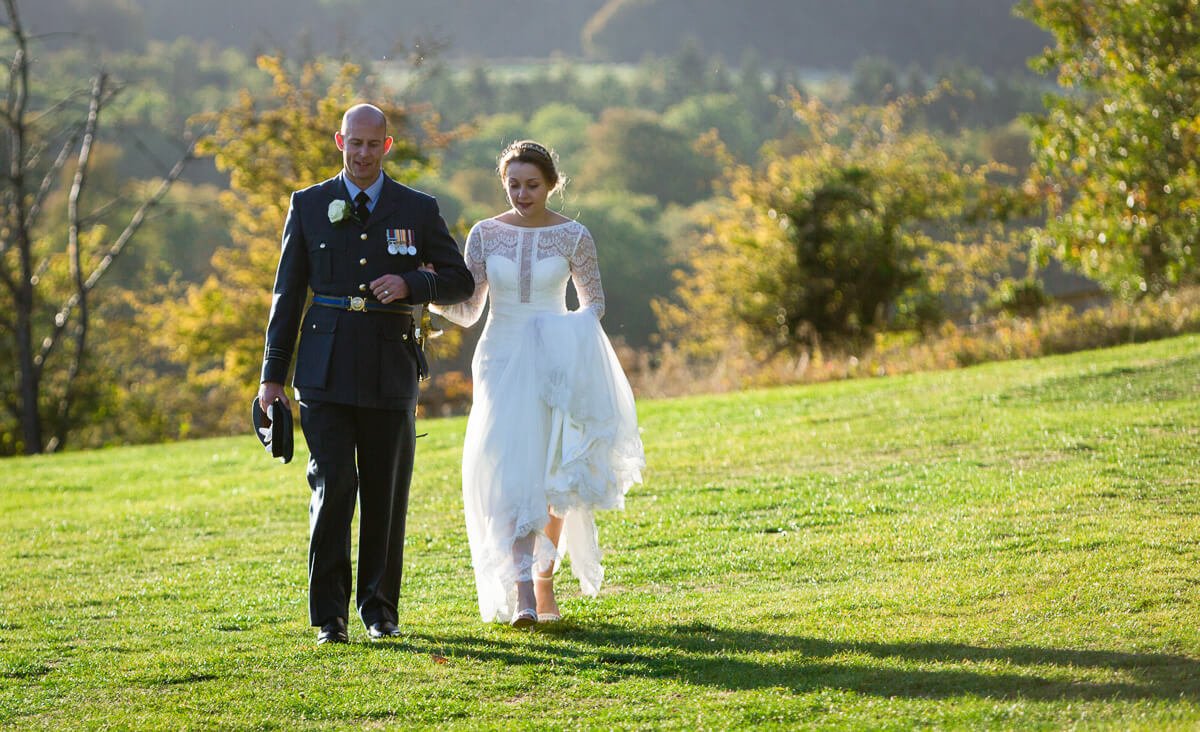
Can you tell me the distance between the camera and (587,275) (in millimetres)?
7098

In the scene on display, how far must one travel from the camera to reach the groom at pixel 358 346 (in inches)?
259

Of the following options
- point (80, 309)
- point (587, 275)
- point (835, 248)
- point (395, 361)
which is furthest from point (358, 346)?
point (80, 309)

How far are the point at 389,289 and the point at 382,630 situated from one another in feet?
5.47

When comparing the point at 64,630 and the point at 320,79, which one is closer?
the point at 64,630

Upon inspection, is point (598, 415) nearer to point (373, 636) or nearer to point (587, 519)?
point (587, 519)

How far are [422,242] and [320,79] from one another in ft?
116

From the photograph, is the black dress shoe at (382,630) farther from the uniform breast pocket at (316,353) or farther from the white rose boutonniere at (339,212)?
the white rose boutonniere at (339,212)

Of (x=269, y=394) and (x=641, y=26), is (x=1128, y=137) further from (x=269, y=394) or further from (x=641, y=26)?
(x=641, y=26)

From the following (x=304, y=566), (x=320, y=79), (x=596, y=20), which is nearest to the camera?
(x=304, y=566)

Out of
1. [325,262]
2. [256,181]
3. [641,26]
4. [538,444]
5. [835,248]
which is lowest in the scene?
[538,444]

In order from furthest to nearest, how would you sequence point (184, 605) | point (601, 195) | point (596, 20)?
point (596, 20)
point (601, 195)
point (184, 605)

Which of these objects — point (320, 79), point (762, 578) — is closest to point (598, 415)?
point (762, 578)

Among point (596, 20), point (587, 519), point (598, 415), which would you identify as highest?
point (596, 20)

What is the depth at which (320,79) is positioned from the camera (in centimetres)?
4056
